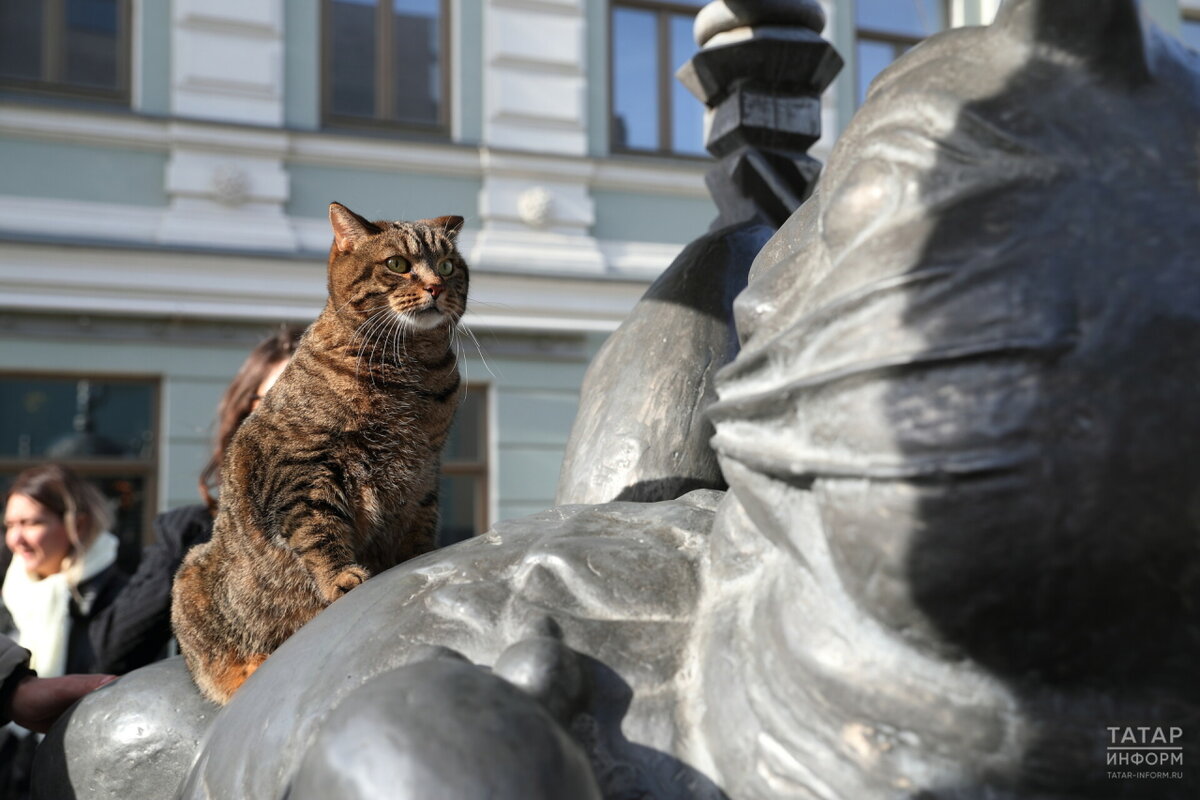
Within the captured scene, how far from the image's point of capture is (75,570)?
2701 mm

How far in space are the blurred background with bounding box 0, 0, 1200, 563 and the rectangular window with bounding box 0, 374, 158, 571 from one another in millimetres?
12

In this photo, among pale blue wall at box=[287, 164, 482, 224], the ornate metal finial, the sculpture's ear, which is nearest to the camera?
the sculpture's ear

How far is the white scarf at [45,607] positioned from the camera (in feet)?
8.45

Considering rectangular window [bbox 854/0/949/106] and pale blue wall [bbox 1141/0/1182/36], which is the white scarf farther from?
pale blue wall [bbox 1141/0/1182/36]

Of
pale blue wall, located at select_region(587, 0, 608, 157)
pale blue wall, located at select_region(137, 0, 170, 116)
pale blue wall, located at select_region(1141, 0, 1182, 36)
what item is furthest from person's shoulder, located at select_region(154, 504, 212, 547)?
pale blue wall, located at select_region(1141, 0, 1182, 36)

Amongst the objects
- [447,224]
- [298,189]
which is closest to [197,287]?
[298,189]

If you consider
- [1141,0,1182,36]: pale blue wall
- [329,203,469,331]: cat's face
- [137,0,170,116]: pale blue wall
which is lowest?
[329,203,469,331]: cat's face

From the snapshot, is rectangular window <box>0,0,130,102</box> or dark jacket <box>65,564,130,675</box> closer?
dark jacket <box>65,564,130,675</box>

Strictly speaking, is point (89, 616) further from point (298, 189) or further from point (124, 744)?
point (298, 189)

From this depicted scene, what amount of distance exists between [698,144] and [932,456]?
7125 mm

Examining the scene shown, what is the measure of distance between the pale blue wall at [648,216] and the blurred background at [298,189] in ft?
0.05

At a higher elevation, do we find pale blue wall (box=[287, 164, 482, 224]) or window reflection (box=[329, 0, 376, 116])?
window reflection (box=[329, 0, 376, 116])

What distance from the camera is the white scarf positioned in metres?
2.58

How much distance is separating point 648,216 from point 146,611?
5233mm
